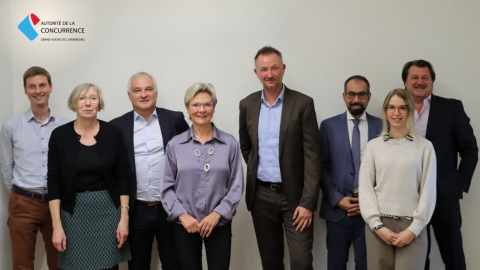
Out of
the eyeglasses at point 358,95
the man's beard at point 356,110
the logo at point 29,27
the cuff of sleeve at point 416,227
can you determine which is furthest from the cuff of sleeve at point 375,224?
the logo at point 29,27

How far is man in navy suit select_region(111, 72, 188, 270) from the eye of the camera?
301 centimetres

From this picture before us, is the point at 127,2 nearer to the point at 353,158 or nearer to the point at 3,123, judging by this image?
the point at 3,123

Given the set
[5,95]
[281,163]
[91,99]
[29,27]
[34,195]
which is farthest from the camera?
[29,27]

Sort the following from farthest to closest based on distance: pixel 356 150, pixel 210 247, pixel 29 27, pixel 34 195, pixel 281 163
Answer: pixel 29 27
pixel 34 195
pixel 356 150
pixel 281 163
pixel 210 247

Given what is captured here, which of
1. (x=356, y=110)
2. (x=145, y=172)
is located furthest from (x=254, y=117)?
(x=145, y=172)

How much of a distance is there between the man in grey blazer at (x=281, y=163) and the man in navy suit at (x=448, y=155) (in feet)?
3.23

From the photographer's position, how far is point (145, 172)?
9.93 ft

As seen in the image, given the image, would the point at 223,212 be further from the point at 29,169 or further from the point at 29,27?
the point at 29,27

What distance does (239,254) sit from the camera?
3.85m

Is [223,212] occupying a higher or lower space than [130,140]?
lower

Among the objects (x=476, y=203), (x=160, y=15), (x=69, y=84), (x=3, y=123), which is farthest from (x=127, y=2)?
(x=476, y=203)

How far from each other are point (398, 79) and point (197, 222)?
235 centimetres

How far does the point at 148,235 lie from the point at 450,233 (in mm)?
2353

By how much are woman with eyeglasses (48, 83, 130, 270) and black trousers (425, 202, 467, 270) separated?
2387 mm
